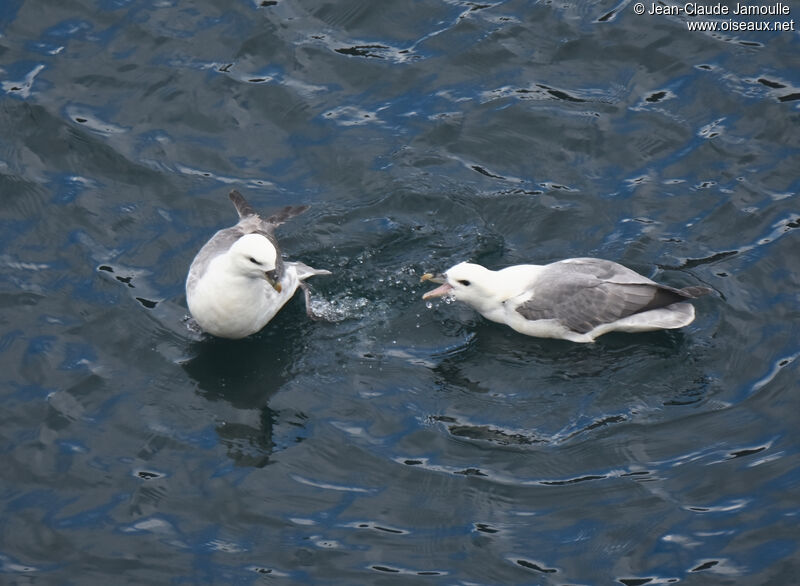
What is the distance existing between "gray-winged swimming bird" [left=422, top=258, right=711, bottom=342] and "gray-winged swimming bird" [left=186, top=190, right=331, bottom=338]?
1.18 metres

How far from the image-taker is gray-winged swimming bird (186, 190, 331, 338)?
7.86m

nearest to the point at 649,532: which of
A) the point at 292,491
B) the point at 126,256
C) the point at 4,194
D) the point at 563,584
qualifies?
the point at 563,584

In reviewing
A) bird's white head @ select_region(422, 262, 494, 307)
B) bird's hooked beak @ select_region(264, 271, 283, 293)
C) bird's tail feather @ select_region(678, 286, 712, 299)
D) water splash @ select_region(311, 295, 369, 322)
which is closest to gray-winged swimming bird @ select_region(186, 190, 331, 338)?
bird's hooked beak @ select_region(264, 271, 283, 293)

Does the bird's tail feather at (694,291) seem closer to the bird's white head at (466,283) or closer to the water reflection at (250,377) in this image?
the bird's white head at (466,283)

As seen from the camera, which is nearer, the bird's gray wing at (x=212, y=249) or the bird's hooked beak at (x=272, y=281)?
the bird's hooked beak at (x=272, y=281)

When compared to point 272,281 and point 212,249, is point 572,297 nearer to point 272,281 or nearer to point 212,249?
point 272,281

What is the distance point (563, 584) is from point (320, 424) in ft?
6.83

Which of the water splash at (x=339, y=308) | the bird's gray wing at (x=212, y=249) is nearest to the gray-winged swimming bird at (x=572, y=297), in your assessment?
the water splash at (x=339, y=308)

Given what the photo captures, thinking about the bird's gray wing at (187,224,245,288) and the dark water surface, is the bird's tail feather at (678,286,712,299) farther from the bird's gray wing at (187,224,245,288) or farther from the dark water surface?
the bird's gray wing at (187,224,245,288)

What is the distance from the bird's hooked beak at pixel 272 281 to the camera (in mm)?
7856

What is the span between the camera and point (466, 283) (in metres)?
8.44

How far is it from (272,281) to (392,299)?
118cm

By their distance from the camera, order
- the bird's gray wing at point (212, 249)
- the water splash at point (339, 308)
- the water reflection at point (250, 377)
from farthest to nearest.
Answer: the water splash at point (339, 308) < the bird's gray wing at point (212, 249) < the water reflection at point (250, 377)

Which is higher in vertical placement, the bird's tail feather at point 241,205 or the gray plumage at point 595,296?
the bird's tail feather at point 241,205
